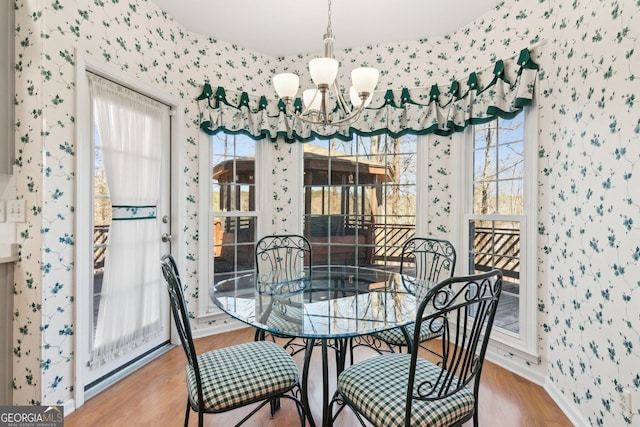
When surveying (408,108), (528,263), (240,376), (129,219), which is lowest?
(240,376)

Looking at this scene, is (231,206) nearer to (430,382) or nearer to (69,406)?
(69,406)

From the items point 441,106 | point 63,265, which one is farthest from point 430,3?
point 63,265

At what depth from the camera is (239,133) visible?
10.3 feet

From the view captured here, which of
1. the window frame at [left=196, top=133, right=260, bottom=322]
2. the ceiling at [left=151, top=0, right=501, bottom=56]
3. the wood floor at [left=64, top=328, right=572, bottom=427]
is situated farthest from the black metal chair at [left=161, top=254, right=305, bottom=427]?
the ceiling at [left=151, top=0, right=501, bottom=56]

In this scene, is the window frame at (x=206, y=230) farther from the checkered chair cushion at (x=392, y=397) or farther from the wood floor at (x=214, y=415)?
the checkered chair cushion at (x=392, y=397)

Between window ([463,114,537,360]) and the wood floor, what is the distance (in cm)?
36

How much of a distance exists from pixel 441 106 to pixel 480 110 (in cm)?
39

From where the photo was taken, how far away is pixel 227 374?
4.72 feet

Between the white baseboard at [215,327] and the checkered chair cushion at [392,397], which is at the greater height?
the checkered chair cushion at [392,397]

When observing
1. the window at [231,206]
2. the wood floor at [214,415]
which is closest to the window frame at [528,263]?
the wood floor at [214,415]

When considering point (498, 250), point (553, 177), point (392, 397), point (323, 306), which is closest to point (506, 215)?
point (498, 250)

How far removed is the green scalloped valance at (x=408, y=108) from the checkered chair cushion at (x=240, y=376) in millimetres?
2120

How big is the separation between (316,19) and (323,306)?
230 cm

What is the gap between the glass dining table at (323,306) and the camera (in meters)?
1.45
